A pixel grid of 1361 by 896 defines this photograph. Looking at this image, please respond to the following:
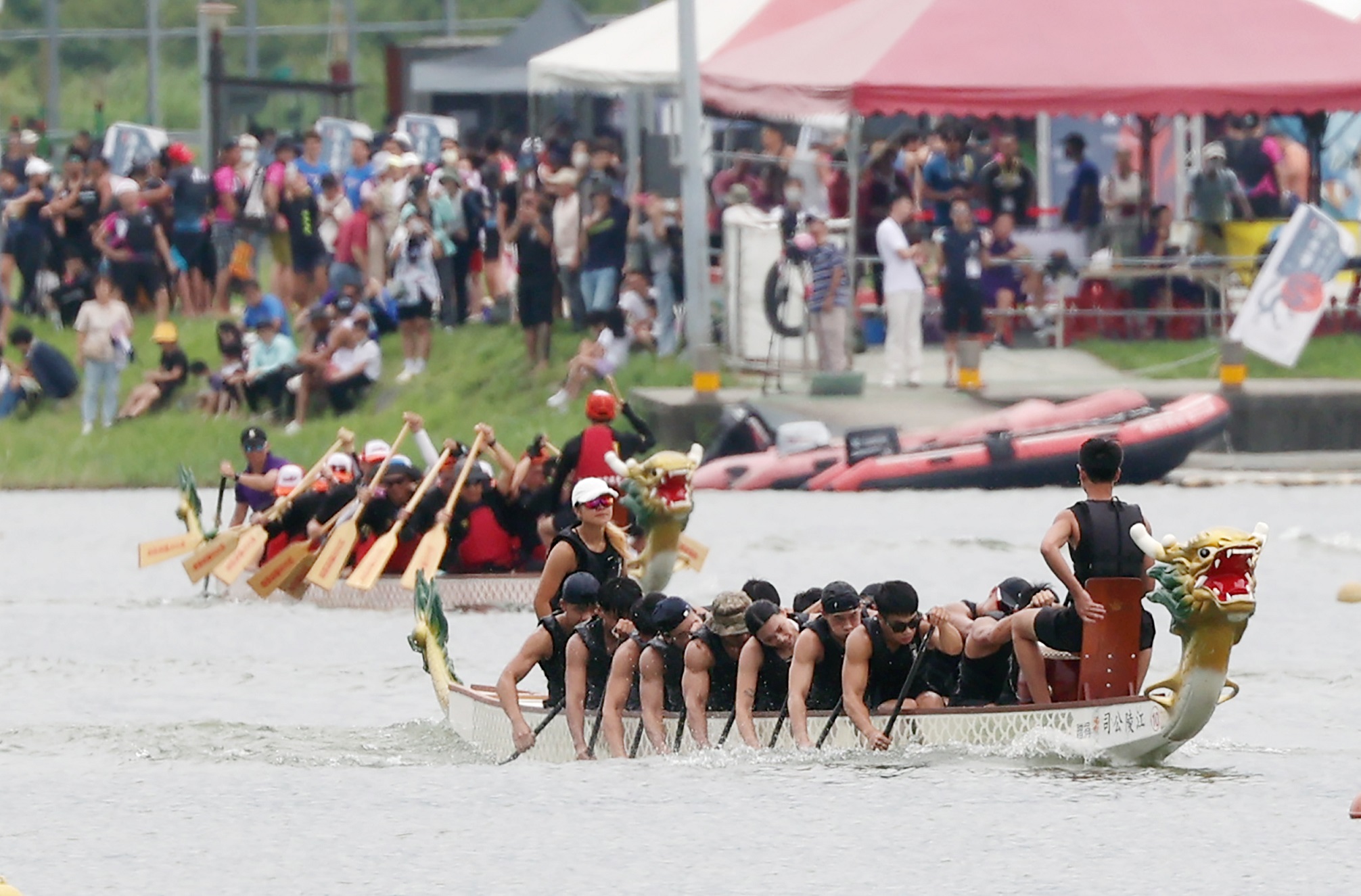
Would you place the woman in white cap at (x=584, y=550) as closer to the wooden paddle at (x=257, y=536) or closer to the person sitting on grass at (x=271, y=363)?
the wooden paddle at (x=257, y=536)

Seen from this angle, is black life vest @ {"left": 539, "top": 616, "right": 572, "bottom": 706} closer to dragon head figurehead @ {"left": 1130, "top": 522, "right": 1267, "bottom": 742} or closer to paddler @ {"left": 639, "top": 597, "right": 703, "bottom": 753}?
paddler @ {"left": 639, "top": 597, "right": 703, "bottom": 753}

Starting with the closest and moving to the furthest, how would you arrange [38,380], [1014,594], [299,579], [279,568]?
[1014,594] → [279,568] → [299,579] → [38,380]

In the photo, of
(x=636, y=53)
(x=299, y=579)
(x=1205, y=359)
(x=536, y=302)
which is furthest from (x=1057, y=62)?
(x=299, y=579)

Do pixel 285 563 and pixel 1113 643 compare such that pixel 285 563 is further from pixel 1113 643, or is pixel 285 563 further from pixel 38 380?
pixel 38 380

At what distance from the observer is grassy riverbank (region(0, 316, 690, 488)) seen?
26.2 meters

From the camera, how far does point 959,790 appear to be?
12875 mm

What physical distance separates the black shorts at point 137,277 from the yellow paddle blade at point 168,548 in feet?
32.0

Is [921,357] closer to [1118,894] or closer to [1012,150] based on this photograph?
[1012,150]

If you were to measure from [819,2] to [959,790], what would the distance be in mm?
16011

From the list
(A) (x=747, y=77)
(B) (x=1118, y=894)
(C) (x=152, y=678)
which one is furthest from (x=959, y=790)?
(A) (x=747, y=77)

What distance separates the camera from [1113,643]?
12.6 metres

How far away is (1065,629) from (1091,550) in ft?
1.24

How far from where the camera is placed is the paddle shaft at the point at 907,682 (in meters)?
12.8

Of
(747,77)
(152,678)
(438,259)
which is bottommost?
(152,678)
